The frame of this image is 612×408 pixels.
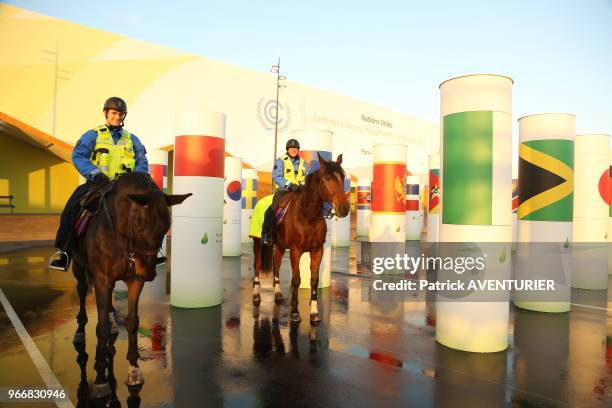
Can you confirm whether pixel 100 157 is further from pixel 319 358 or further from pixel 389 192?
pixel 389 192

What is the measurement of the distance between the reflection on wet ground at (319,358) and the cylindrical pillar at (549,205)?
455 mm

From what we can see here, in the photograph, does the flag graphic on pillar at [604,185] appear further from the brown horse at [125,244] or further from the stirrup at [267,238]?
the brown horse at [125,244]

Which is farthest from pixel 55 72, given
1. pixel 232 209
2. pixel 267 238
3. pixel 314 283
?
pixel 314 283

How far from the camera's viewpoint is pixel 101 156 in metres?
4.51

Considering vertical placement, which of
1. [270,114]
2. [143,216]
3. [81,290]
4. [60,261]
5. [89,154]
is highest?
[270,114]

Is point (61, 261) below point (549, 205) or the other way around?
below

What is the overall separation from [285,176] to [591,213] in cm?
804

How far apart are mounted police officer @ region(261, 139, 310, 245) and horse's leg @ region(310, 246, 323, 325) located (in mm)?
1083

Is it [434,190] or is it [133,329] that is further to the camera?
[434,190]

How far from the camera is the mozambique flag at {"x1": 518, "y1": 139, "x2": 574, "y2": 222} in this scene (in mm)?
7406

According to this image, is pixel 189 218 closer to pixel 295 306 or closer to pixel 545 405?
pixel 295 306

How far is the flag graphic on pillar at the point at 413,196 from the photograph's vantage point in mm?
19766

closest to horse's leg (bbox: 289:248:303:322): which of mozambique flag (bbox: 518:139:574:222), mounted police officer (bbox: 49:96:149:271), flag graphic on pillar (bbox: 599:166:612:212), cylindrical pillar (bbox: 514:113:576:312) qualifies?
mounted police officer (bbox: 49:96:149:271)

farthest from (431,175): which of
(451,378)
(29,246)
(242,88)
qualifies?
(242,88)
